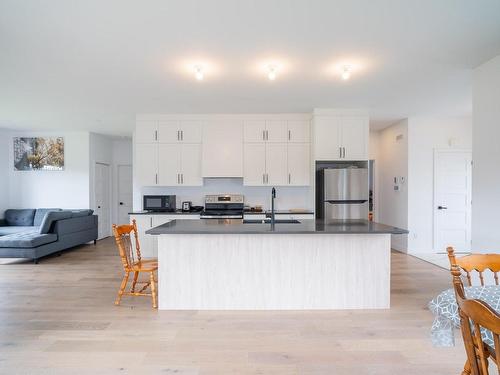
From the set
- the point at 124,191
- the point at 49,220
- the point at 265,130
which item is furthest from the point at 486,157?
the point at 124,191

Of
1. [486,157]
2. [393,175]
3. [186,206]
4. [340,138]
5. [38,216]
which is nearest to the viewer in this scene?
[486,157]

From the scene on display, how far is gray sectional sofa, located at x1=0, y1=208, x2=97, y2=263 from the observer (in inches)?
194

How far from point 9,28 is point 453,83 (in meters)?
4.91

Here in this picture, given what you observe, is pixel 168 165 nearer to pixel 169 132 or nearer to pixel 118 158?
pixel 169 132

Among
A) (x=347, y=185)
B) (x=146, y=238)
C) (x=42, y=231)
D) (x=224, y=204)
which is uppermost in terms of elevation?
(x=347, y=185)

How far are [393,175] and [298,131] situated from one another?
2.32m

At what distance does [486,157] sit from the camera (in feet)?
10.8

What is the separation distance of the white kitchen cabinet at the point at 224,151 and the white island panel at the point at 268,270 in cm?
253

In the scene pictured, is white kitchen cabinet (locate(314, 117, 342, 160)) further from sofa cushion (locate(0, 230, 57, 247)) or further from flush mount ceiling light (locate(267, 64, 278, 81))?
sofa cushion (locate(0, 230, 57, 247))

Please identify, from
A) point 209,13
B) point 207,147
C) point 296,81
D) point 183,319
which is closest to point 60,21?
point 209,13

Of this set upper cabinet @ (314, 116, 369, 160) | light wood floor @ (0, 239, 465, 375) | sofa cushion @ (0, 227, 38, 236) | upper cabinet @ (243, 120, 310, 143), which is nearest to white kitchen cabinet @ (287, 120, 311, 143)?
upper cabinet @ (243, 120, 310, 143)

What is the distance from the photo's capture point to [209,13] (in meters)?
2.31

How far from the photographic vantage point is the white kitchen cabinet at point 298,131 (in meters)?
5.47

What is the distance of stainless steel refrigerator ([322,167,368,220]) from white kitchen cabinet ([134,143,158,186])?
3.12 meters
